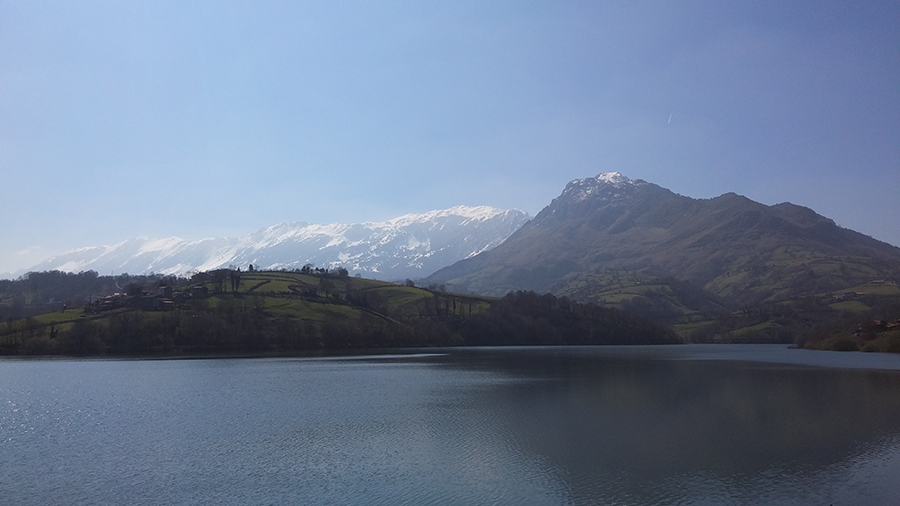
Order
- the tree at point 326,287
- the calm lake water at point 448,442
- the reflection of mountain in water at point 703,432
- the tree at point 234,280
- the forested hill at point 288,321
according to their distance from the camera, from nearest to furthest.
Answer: the calm lake water at point 448,442
the reflection of mountain in water at point 703,432
the forested hill at point 288,321
the tree at point 234,280
the tree at point 326,287

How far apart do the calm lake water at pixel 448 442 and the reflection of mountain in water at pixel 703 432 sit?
0.55 ft

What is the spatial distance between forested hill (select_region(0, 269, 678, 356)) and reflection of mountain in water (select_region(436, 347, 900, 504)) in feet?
264

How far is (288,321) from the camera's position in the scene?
135 meters

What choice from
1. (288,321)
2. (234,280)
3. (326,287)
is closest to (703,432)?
(288,321)

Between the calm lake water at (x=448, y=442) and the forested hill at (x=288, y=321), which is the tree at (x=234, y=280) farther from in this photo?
the calm lake water at (x=448, y=442)

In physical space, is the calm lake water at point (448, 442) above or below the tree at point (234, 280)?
below

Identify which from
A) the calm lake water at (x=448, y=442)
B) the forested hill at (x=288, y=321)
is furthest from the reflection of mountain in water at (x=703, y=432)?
the forested hill at (x=288, y=321)

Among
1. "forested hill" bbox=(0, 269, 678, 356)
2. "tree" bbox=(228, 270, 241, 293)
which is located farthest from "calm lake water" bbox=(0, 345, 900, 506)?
"tree" bbox=(228, 270, 241, 293)

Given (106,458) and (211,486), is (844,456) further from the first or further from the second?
(106,458)

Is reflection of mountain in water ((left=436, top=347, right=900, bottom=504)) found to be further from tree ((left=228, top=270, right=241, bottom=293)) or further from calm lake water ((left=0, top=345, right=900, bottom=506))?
tree ((left=228, top=270, right=241, bottom=293))

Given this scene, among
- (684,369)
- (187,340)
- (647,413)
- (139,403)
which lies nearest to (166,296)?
(187,340)

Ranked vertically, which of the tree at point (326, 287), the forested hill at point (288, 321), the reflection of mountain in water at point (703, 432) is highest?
the tree at point (326, 287)

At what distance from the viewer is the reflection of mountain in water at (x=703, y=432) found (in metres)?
26.8

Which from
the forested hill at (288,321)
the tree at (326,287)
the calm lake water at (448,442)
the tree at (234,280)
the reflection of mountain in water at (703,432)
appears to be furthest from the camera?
the tree at (326,287)
